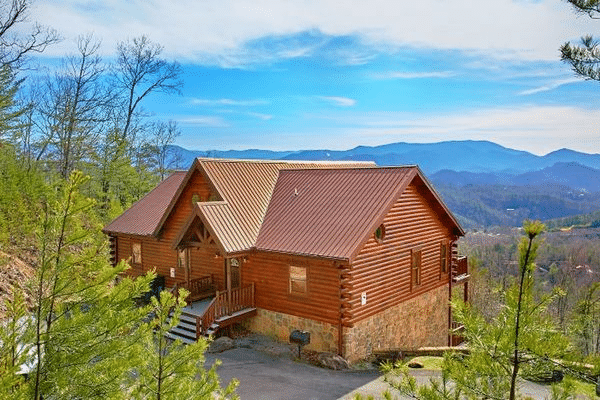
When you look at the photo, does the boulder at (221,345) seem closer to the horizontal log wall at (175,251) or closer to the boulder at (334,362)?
the horizontal log wall at (175,251)

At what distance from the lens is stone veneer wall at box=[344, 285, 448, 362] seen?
15586 millimetres

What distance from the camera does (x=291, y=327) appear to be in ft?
53.3

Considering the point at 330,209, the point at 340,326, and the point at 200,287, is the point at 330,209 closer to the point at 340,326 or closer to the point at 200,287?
the point at 340,326

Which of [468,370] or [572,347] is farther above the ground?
[572,347]

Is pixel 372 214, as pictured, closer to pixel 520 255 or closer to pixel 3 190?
pixel 520 255

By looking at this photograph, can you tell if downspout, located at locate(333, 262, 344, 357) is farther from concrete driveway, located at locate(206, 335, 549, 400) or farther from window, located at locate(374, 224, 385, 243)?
window, located at locate(374, 224, 385, 243)

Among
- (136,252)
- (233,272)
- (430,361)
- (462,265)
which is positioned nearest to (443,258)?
(462,265)

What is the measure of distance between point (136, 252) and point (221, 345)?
8.58 meters

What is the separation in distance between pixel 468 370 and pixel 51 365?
4.66 m

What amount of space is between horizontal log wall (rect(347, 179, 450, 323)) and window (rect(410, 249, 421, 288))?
7.3 inches

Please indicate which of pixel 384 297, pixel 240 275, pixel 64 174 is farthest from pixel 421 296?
pixel 64 174

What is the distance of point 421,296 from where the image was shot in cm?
1950

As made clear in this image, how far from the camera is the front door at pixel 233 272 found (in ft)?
57.2

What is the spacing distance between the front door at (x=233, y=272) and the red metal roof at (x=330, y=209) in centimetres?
164
